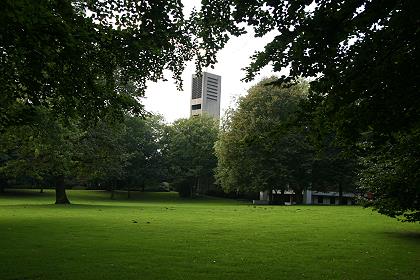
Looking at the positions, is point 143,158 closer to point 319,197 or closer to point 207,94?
point 319,197

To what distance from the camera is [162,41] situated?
1052 centimetres

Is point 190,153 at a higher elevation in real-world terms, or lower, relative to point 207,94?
lower

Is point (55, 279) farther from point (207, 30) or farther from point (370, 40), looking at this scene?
point (370, 40)

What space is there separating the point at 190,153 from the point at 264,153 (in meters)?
25.5

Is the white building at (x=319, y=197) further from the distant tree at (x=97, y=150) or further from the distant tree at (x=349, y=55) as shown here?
the distant tree at (x=349, y=55)

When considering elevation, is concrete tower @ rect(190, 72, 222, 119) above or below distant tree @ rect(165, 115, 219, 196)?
above

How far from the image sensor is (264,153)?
4631 centimetres

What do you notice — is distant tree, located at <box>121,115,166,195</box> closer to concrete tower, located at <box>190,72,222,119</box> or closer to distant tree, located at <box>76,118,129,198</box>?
distant tree, located at <box>76,118,129,198</box>

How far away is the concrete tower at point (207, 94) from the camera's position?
319 feet

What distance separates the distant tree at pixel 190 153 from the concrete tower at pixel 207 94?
79.5 feet

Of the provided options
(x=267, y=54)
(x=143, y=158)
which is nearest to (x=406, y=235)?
(x=267, y=54)

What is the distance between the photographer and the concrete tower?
97375 millimetres

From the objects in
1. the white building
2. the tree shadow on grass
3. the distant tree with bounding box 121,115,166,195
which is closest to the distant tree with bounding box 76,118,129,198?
the tree shadow on grass

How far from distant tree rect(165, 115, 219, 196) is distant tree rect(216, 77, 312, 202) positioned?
1800 centimetres
